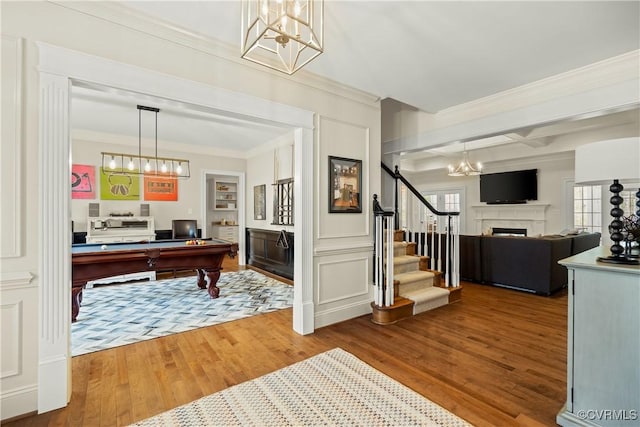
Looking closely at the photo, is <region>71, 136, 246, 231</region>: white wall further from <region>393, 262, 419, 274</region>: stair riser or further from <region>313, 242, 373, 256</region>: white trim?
<region>393, 262, 419, 274</region>: stair riser

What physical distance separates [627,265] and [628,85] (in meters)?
2.07

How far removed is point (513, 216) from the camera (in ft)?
25.9

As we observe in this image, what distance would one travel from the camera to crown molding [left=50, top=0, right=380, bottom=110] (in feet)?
6.77

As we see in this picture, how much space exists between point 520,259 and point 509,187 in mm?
3785

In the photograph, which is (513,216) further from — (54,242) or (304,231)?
(54,242)

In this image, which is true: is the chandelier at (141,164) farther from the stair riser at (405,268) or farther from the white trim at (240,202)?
the stair riser at (405,268)

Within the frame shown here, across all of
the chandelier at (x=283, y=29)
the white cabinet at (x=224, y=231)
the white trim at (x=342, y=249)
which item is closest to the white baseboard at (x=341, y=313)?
the white trim at (x=342, y=249)

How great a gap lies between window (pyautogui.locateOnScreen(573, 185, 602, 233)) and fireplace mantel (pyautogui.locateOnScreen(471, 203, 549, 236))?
58cm

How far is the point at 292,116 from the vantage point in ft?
9.88

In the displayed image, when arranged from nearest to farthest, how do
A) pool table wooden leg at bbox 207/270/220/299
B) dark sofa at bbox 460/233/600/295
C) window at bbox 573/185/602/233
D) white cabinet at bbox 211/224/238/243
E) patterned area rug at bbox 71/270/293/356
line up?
patterned area rug at bbox 71/270/293/356, pool table wooden leg at bbox 207/270/220/299, dark sofa at bbox 460/233/600/295, window at bbox 573/185/602/233, white cabinet at bbox 211/224/238/243

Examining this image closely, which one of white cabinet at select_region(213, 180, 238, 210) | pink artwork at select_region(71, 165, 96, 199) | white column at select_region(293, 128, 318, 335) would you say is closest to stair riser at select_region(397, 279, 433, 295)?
white column at select_region(293, 128, 318, 335)

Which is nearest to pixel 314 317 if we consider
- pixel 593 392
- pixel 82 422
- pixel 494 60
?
pixel 82 422

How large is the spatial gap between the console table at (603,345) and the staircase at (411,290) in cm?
178

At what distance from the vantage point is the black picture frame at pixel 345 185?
11.0 ft
